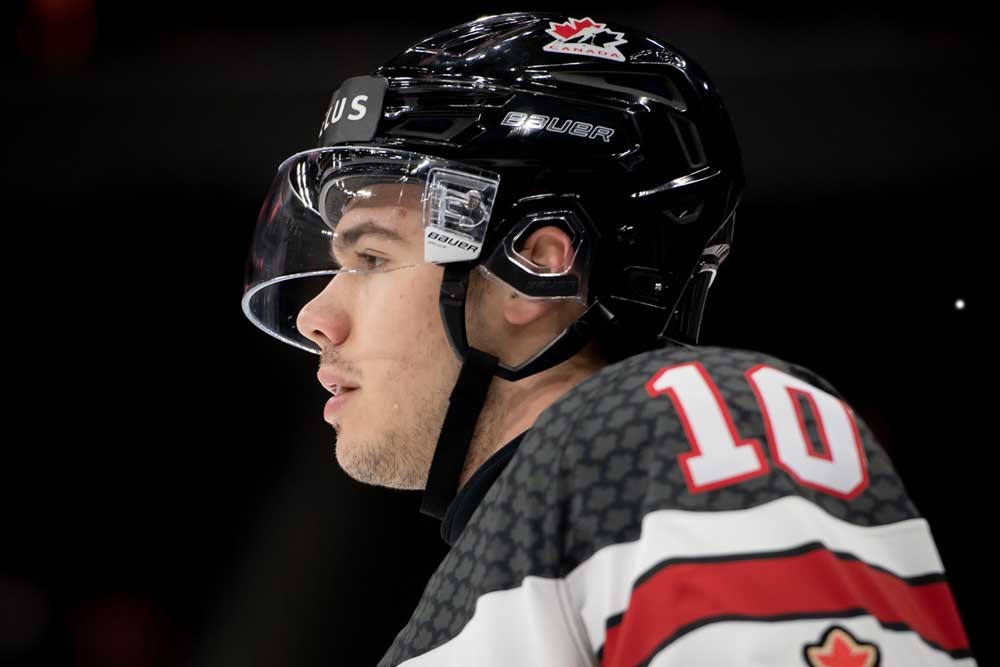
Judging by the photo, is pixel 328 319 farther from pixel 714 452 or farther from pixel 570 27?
pixel 714 452

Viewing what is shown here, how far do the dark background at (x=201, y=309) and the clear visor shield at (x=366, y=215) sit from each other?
901mm

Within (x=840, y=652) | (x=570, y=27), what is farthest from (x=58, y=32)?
(x=840, y=652)

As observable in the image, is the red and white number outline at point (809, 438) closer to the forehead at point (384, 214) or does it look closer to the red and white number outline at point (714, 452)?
the red and white number outline at point (714, 452)

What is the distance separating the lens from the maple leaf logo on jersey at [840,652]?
70 centimetres

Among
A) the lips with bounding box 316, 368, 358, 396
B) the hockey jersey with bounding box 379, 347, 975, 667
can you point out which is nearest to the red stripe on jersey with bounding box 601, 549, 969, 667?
the hockey jersey with bounding box 379, 347, 975, 667

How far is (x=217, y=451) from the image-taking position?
2.36 meters

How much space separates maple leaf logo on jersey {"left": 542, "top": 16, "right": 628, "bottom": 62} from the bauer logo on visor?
0.21 meters

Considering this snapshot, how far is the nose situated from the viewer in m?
1.36

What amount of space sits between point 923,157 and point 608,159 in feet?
3.16

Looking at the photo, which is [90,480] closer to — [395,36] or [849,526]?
[395,36]

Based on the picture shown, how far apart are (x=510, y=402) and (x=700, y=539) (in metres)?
0.56

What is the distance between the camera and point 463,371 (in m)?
1.29

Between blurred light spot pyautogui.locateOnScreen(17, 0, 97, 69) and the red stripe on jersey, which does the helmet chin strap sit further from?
blurred light spot pyautogui.locateOnScreen(17, 0, 97, 69)

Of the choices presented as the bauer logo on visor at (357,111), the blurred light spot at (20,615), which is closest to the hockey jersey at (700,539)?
the bauer logo on visor at (357,111)
